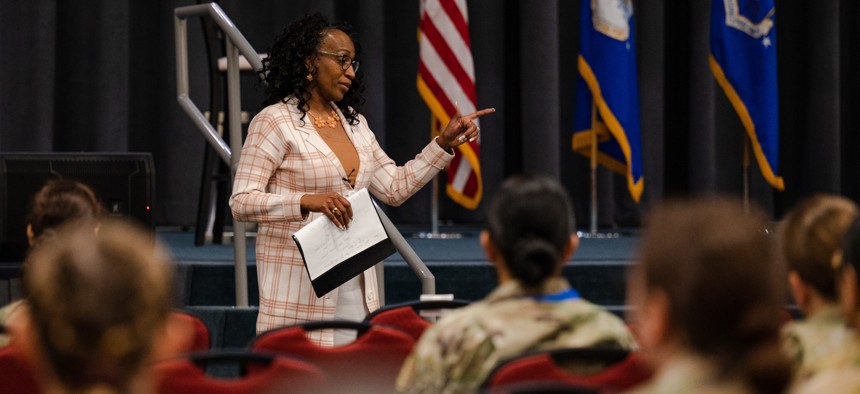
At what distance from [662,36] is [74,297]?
19.3 feet

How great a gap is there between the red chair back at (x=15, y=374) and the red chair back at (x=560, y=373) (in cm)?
79

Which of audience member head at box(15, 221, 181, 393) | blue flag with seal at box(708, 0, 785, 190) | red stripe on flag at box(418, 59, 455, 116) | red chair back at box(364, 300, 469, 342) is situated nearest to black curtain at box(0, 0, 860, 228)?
red stripe on flag at box(418, 59, 455, 116)

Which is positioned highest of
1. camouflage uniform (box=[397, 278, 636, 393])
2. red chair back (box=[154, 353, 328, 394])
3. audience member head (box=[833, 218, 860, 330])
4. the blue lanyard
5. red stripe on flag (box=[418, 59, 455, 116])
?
red stripe on flag (box=[418, 59, 455, 116])

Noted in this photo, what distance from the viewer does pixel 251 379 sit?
1.68 m

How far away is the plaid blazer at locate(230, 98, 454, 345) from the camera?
9.30 ft

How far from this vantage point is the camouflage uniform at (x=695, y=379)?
1106mm

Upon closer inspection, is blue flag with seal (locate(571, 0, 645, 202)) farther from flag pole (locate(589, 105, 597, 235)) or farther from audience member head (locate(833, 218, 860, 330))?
audience member head (locate(833, 218, 860, 330))

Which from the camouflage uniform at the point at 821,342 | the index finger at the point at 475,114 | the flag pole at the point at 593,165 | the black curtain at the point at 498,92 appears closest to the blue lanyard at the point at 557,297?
the camouflage uniform at the point at 821,342

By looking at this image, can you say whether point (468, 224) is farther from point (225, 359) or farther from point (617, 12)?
point (225, 359)

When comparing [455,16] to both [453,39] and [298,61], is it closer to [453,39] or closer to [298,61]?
[453,39]

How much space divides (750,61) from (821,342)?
4.34 meters

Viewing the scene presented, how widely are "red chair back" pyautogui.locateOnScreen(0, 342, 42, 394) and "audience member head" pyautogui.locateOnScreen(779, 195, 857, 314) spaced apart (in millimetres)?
1261

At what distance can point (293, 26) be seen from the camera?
2.99m

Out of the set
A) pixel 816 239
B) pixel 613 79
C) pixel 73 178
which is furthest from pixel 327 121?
pixel 613 79
